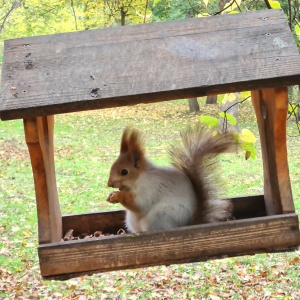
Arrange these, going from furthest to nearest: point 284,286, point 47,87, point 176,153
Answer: point 284,286
point 176,153
point 47,87

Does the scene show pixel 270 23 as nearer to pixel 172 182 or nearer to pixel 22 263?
pixel 172 182

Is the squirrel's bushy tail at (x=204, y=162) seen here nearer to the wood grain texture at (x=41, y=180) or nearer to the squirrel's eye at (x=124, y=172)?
the squirrel's eye at (x=124, y=172)

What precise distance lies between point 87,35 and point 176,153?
1.83 feet

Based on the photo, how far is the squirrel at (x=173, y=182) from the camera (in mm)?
2098

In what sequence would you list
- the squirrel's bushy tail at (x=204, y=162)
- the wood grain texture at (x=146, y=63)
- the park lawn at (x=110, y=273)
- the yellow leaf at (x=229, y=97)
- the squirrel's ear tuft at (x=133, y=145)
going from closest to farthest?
the wood grain texture at (x=146, y=63) → the squirrel's ear tuft at (x=133, y=145) → the squirrel's bushy tail at (x=204, y=162) → the yellow leaf at (x=229, y=97) → the park lawn at (x=110, y=273)

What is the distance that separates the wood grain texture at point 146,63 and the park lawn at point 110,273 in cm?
46

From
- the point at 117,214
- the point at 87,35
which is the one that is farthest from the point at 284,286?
the point at 87,35

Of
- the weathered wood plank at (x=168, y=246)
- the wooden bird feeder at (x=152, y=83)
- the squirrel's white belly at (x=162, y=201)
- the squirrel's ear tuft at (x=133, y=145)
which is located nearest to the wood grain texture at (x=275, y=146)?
the wooden bird feeder at (x=152, y=83)

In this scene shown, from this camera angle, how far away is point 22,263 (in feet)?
18.1

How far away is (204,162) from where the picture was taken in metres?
2.24

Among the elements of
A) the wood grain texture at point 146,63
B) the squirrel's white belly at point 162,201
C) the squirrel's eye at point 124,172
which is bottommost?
the squirrel's white belly at point 162,201

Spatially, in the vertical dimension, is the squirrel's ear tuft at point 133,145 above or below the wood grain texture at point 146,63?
below

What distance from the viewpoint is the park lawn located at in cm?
494

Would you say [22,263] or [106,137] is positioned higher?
[106,137]
